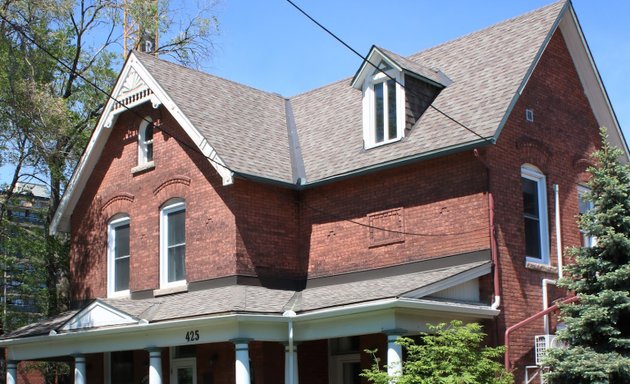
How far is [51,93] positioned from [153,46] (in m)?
5.93

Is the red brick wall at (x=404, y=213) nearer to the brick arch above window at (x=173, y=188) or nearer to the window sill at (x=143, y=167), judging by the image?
the brick arch above window at (x=173, y=188)

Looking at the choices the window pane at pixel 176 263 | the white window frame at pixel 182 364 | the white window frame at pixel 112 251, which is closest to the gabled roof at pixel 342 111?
the white window frame at pixel 112 251

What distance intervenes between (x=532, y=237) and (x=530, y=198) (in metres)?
0.83

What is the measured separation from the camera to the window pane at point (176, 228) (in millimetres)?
20406

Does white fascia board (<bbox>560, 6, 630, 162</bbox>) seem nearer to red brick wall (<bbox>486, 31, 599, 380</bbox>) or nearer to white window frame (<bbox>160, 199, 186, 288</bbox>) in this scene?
red brick wall (<bbox>486, 31, 599, 380</bbox>)

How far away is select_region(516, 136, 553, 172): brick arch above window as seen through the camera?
18.0 meters

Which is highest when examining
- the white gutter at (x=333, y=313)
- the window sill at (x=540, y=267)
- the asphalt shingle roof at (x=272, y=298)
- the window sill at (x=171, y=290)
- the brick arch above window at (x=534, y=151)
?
the brick arch above window at (x=534, y=151)

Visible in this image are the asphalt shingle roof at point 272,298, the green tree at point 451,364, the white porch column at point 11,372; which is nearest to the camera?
the green tree at point 451,364

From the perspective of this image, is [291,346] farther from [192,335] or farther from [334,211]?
[334,211]

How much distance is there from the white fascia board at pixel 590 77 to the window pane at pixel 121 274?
11.9 meters

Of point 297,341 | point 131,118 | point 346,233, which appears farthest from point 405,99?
point 131,118

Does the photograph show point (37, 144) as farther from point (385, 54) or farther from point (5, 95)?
point (385, 54)

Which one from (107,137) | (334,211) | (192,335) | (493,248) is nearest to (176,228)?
(107,137)

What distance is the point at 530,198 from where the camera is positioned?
1823 cm
